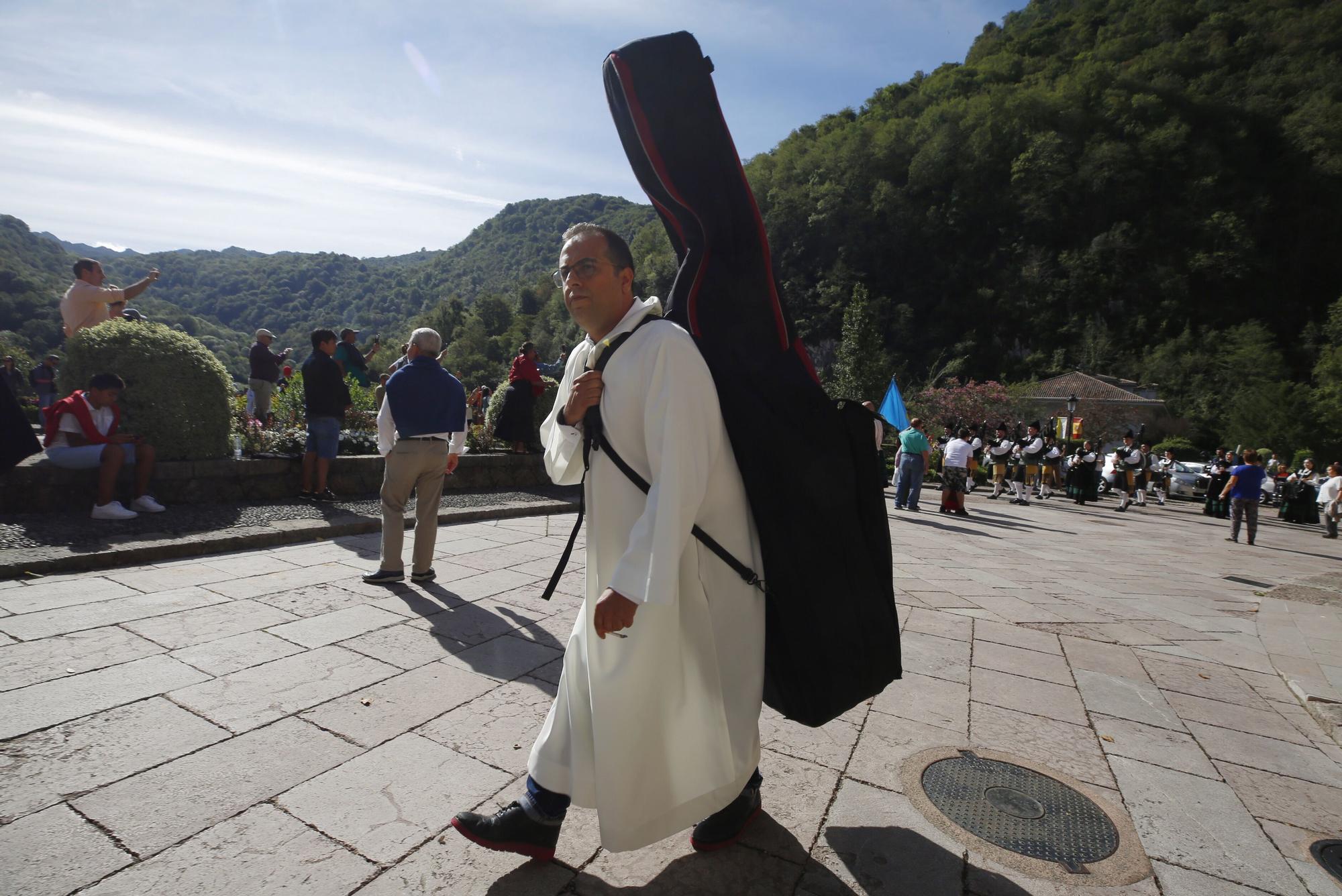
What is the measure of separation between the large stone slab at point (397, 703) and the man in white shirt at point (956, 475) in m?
10.7

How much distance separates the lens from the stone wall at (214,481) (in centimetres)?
611

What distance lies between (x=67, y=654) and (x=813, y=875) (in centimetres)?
360

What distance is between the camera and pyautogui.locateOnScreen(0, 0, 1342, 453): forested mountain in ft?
186

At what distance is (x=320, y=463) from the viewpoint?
25.8 ft

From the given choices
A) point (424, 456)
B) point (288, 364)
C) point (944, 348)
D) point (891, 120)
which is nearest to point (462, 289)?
point (891, 120)

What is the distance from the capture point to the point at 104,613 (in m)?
4.02

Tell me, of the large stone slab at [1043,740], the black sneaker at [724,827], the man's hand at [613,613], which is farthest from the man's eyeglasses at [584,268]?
the large stone slab at [1043,740]

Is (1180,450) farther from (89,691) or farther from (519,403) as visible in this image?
(89,691)

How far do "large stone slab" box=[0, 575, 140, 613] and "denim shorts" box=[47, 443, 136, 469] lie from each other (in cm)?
202

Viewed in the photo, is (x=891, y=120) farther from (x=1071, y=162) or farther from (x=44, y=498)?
(x=44, y=498)

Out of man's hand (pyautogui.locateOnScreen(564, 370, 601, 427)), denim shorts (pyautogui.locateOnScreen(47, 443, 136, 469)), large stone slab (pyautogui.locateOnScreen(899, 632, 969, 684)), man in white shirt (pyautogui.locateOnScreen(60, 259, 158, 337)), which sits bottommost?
large stone slab (pyautogui.locateOnScreen(899, 632, 969, 684))

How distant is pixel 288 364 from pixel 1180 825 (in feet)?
53.4

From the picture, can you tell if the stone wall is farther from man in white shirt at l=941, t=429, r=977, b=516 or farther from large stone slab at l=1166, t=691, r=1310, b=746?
large stone slab at l=1166, t=691, r=1310, b=746

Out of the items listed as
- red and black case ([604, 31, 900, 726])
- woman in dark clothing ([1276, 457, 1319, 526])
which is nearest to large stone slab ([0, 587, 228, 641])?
red and black case ([604, 31, 900, 726])
